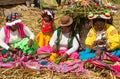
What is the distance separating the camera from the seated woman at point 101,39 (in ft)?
22.6

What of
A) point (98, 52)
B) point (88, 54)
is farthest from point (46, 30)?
point (98, 52)

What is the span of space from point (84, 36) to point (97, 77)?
5.49 feet

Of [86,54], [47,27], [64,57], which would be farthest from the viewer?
[47,27]

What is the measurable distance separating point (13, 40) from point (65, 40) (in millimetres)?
1066

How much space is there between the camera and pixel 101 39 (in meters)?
6.96

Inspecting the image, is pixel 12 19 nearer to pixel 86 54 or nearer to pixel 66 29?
pixel 66 29

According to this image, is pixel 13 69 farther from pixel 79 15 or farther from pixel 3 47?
pixel 79 15

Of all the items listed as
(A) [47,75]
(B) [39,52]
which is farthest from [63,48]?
(A) [47,75]

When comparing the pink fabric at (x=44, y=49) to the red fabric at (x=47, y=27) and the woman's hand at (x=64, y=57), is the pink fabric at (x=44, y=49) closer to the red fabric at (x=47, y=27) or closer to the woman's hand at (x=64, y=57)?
the woman's hand at (x=64, y=57)

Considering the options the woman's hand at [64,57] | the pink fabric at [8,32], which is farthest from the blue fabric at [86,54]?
the pink fabric at [8,32]

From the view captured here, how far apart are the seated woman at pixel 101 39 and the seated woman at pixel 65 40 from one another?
0.77ft

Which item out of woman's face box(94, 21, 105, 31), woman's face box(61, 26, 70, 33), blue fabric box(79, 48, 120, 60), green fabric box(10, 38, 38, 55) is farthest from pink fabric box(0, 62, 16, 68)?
woman's face box(94, 21, 105, 31)

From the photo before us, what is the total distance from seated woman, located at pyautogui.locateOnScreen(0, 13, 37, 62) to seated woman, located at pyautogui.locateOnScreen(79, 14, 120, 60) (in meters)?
1.09

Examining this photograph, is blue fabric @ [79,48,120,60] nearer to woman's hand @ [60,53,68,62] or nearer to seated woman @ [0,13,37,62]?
woman's hand @ [60,53,68,62]
